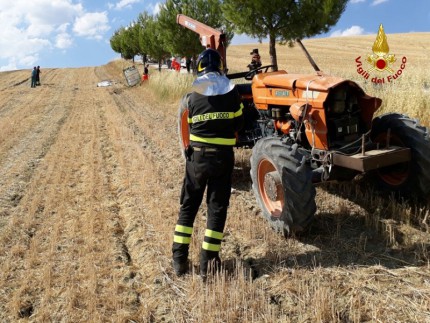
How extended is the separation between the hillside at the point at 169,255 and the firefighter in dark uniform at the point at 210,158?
27cm

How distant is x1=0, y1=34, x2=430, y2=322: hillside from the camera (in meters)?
3.21

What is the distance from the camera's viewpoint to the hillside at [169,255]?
126 inches

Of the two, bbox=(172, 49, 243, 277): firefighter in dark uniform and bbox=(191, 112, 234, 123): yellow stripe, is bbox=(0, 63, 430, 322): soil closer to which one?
bbox=(172, 49, 243, 277): firefighter in dark uniform

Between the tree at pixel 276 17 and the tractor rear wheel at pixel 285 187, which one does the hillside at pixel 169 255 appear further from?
the tree at pixel 276 17

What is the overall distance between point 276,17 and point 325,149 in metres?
11.1

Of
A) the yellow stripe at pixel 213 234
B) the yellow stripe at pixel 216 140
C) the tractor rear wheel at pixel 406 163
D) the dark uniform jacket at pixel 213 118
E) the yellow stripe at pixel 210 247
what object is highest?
the dark uniform jacket at pixel 213 118

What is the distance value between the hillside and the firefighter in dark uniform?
0.88 feet

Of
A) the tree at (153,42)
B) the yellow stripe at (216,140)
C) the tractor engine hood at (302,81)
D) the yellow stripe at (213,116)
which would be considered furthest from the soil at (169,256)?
the tree at (153,42)

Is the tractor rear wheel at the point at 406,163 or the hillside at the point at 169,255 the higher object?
the tractor rear wheel at the point at 406,163

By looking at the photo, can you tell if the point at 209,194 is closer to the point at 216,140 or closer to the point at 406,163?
the point at 216,140

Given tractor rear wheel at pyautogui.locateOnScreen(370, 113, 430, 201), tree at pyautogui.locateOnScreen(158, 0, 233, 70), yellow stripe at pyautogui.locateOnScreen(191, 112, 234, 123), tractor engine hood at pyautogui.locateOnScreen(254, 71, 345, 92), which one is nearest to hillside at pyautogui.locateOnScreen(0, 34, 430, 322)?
tractor rear wheel at pyautogui.locateOnScreen(370, 113, 430, 201)

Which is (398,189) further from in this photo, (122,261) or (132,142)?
(132,142)

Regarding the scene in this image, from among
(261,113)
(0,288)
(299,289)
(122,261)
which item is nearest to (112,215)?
(122,261)

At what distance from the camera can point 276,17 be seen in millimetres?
14383
